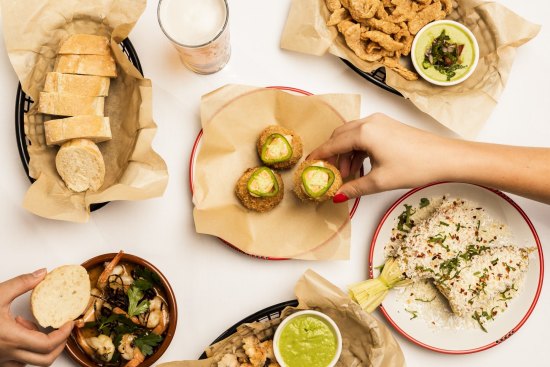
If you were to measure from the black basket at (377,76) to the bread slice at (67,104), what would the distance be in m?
1.06

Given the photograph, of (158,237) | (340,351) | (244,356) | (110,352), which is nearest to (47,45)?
(158,237)

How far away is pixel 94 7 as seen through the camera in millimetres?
2268

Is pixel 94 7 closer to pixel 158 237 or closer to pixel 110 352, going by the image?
pixel 158 237

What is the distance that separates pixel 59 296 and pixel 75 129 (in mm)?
659

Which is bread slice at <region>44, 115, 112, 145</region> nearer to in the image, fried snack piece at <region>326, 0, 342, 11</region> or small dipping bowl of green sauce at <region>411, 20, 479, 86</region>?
fried snack piece at <region>326, 0, 342, 11</region>

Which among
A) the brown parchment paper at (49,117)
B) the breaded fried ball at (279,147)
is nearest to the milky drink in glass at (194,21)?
the brown parchment paper at (49,117)

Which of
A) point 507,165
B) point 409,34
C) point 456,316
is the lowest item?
point 456,316

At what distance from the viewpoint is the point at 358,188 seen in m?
2.16

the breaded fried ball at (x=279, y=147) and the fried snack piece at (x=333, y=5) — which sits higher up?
the fried snack piece at (x=333, y=5)

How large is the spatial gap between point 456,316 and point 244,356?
0.90 m

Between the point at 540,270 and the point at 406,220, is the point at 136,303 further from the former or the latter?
the point at 540,270

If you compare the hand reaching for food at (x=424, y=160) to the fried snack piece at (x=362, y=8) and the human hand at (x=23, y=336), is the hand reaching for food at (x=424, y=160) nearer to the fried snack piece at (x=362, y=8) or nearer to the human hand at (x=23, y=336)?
the fried snack piece at (x=362, y=8)

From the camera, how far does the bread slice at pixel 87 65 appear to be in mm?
2229

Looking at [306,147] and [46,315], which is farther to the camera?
[306,147]
